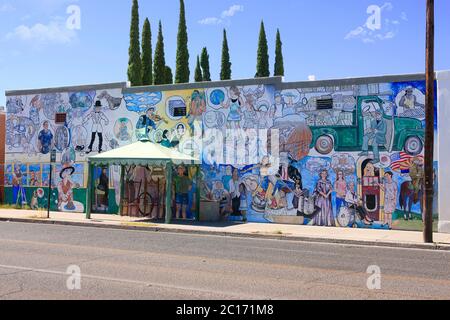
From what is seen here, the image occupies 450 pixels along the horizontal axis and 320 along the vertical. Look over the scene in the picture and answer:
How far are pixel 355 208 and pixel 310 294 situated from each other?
39.8 feet

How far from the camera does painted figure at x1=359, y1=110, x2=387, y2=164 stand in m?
19.2

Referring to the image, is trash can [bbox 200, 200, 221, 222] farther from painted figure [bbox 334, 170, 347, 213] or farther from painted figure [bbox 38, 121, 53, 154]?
painted figure [bbox 38, 121, 53, 154]

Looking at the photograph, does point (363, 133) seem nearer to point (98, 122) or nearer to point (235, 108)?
point (235, 108)

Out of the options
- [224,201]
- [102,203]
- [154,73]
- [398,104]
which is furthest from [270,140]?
[154,73]

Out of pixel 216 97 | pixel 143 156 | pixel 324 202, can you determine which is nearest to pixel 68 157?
pixel 143 156

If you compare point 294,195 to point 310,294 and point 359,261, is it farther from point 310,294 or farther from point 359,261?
point 310,294

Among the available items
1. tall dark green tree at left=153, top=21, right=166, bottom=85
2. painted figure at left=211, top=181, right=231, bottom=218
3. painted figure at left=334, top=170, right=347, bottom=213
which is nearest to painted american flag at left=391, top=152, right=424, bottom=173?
painted figure at left=334, top=170, right=347, bottom=213

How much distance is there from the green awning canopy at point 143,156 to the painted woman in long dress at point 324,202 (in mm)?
5141

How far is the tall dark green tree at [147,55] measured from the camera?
142 feet

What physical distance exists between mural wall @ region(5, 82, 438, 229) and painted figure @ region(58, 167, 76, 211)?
48 millimetres

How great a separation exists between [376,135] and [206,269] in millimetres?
11368

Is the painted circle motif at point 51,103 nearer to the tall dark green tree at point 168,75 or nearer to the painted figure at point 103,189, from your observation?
the painted figure at point 103,189

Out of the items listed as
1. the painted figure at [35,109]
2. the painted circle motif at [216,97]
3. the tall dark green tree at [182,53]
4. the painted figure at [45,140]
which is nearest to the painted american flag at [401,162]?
the painted circle motif at [216,97]

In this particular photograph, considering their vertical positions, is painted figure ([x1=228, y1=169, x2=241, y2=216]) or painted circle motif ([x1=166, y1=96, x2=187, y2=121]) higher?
painted circle motif ([x1=166, y1=96, x2=187, y2=121])
